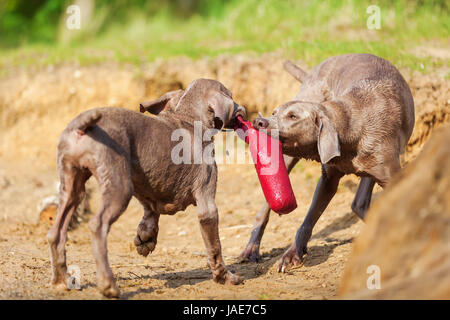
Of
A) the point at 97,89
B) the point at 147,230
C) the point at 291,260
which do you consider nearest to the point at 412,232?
the point at 147,230

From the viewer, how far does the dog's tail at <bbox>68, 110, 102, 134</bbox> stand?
4.43 meters

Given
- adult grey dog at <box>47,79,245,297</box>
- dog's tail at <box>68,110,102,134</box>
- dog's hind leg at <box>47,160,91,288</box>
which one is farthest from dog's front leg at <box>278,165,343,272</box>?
dog's tail at <box>68,110,102,134</box>

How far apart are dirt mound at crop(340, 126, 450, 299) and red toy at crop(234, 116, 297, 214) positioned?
2.29m

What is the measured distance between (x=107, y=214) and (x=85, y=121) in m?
0.69

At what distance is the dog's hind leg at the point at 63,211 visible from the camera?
4668 mm

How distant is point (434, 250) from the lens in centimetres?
322

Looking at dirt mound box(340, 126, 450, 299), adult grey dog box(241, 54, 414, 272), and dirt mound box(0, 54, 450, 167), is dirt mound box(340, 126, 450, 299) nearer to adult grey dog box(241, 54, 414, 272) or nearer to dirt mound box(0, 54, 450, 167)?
adult grey dog box(241, 54, 414, 272)

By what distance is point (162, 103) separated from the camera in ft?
19.8

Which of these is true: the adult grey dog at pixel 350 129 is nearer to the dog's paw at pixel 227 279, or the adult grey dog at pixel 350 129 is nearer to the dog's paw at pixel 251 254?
the dog's paw at pixel 251 254

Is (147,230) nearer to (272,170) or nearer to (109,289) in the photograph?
(109,289)

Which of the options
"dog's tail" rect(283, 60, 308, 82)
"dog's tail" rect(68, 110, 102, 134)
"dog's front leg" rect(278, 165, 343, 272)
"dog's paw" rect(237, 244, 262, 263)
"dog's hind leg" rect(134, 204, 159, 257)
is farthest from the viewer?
"dog's tail" rect(283, 60, 308, 82)

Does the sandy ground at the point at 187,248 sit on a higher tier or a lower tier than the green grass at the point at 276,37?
lower

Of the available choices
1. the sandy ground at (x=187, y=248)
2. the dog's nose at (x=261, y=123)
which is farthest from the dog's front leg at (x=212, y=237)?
the dog's nose at (x=261, y=123)

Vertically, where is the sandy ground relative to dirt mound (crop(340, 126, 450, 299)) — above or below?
below
